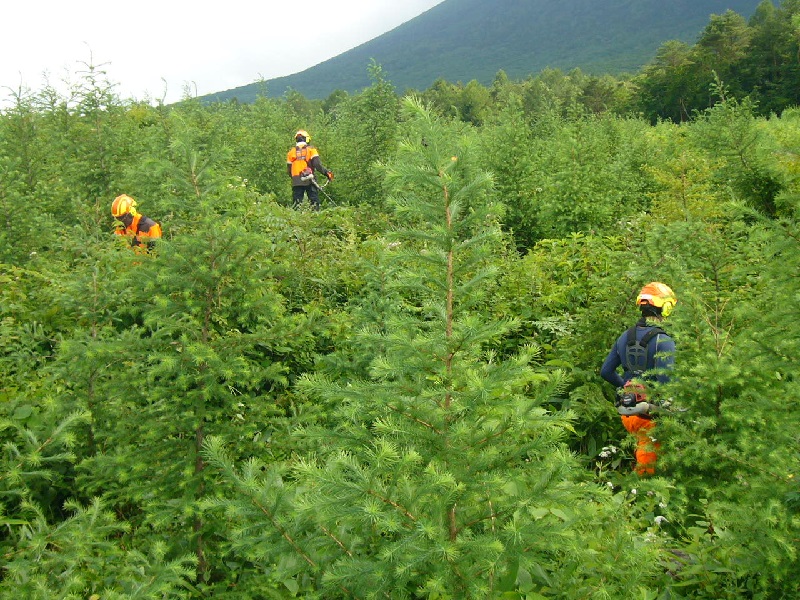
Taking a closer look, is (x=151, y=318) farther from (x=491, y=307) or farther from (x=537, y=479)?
(x=491, y=307)

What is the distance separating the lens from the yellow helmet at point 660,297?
5.46 m

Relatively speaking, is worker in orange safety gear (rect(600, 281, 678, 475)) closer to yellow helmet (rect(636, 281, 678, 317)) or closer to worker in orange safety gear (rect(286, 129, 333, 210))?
yellow helmet (rect(636, 281, 678, 317))

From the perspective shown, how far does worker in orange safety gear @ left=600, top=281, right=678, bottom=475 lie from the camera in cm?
518

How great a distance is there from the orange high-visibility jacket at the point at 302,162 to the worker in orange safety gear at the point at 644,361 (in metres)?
9.20

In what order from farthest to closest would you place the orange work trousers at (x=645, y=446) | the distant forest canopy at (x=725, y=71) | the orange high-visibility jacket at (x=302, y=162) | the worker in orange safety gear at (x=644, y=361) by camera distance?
the distant forest canopy at (x=725, y=71) → the orange high-visibility jacket at (x=302, y=162) → the worker in orange safety gear at (x=644, y=361) → the orange work trousers at (x=645, y=446)

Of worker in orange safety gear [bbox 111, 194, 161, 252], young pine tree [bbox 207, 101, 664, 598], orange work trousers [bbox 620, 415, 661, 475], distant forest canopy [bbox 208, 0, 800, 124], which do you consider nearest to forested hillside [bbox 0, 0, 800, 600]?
young pine tree [bbox 207, 101, 664, 598]

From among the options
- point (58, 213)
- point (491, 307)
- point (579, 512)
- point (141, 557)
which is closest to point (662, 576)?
point (579, 512)

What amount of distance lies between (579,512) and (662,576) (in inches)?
50.1

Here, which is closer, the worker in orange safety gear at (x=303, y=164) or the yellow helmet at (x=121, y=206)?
the yellow helmet at (x=121, y=206)

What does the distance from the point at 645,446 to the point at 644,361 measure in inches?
31.6

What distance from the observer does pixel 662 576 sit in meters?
3.59

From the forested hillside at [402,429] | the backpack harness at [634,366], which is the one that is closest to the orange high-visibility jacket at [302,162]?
the forested hillside at [402,429]

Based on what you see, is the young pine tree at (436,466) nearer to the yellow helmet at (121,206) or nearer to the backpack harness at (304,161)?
the yellow helmet at (121,206)

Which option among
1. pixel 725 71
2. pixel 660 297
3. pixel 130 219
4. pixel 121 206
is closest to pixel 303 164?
pixel 130 219
